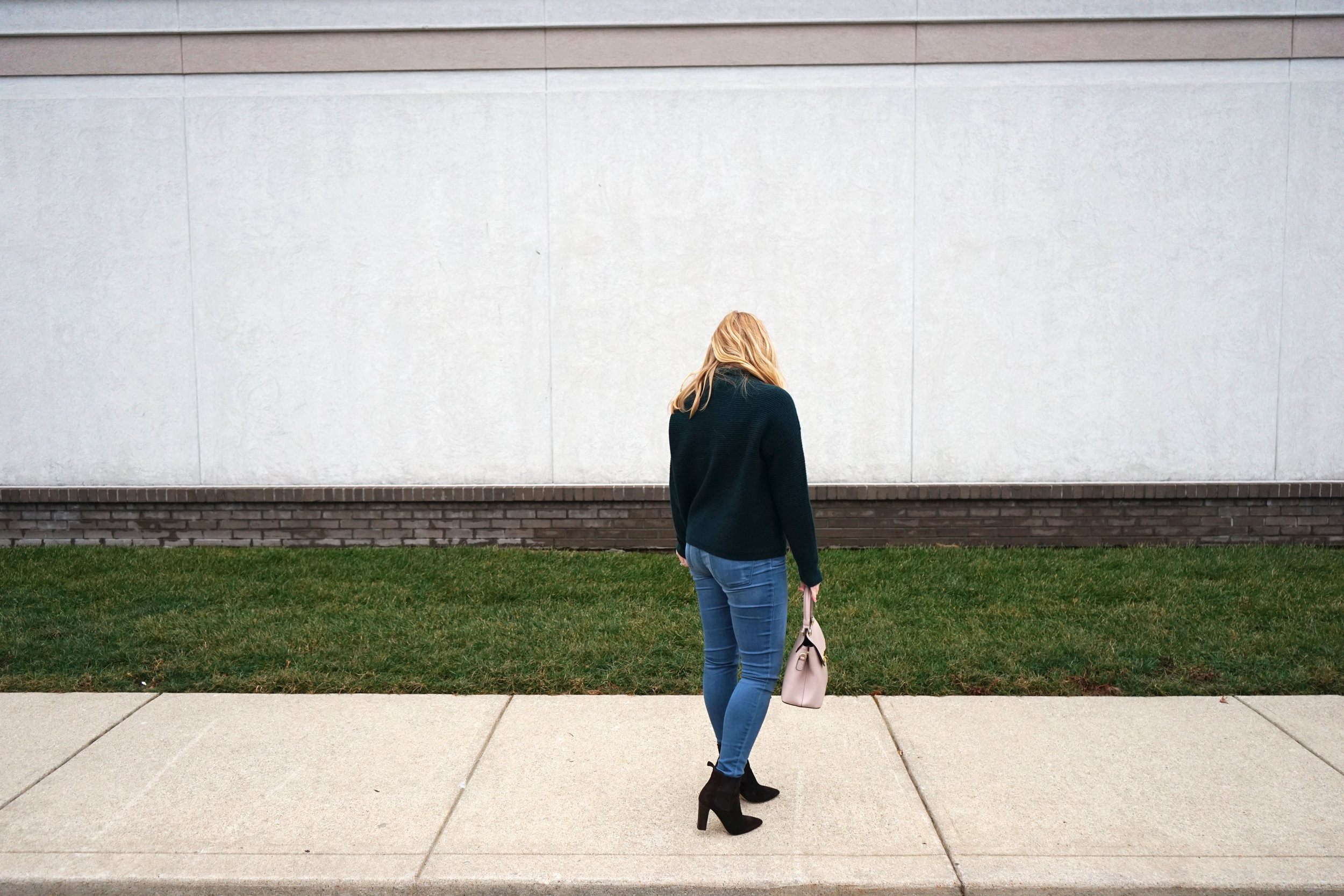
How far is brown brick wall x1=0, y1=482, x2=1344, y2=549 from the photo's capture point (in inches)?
293

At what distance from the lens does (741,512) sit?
322 cm

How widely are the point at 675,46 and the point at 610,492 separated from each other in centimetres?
344

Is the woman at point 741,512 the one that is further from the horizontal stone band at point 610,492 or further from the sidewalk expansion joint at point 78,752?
the horizontal stone band at point 610,492

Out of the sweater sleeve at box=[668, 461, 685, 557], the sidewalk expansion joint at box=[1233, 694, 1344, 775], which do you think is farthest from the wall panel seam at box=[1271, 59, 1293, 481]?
the sweater sleeve at box=[668, 461, 685, 557]

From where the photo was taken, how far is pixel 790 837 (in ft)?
11.1

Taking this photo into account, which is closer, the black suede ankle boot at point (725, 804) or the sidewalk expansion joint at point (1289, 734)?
the black suede ankle boot at point (725, 804)

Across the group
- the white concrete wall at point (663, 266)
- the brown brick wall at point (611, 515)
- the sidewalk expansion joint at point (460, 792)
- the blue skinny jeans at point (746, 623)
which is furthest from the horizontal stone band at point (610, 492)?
the blue skinny jeans at point (746, 623)

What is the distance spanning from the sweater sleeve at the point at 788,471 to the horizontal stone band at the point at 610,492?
4.10 m

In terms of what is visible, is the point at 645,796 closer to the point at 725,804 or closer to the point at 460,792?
the point at 725,804

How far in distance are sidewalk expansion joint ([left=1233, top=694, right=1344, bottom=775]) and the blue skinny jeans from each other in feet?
7.89

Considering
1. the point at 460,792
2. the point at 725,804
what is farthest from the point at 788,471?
the point at 460,792

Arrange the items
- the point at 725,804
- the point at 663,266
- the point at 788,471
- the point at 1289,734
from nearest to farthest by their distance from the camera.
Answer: the point at 788,471, the point at 725,804, the point at 1289,734, the point at 663,266

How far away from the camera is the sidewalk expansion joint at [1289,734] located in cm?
388

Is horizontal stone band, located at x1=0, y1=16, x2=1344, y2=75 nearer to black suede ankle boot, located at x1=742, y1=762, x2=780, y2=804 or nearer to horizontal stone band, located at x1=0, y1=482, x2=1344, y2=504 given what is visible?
horizontal stone band, located at x1=0, y1=482, x2=1344, y2=504
